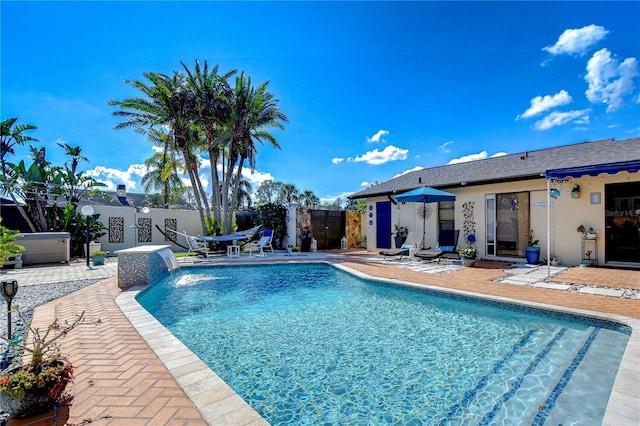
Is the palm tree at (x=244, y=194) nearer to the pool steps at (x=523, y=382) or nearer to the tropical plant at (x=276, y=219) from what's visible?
the tropical plant at (x=276, y=219)

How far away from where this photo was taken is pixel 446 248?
1262 centimetres

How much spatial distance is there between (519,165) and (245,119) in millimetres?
14280

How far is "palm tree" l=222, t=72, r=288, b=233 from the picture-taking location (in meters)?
16.7

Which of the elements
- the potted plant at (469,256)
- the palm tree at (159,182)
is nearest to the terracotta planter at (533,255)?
the potted plant at (469,256)

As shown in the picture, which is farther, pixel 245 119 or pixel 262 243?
pixel 245 119

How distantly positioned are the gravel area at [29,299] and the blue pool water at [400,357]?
1.93 metres

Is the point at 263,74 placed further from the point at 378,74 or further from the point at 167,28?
the point at 167,28

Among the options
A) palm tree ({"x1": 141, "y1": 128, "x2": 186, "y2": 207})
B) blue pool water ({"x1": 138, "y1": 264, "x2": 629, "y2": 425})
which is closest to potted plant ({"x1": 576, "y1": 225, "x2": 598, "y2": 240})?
blue pool water ({"x1": 138, "y1": 264, "x2": 629, "y2": 425})

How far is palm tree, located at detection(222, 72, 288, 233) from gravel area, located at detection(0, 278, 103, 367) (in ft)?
30.5

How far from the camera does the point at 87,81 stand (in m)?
11.7

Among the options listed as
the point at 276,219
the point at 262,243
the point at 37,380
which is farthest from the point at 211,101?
the point at 37,380

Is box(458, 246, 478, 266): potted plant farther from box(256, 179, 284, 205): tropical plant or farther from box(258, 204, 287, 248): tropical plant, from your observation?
box(256, 179, 284, 205): tropical plant

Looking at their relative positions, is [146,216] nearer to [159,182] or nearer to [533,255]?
[159,182]

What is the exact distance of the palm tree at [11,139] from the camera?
15.5 metres
